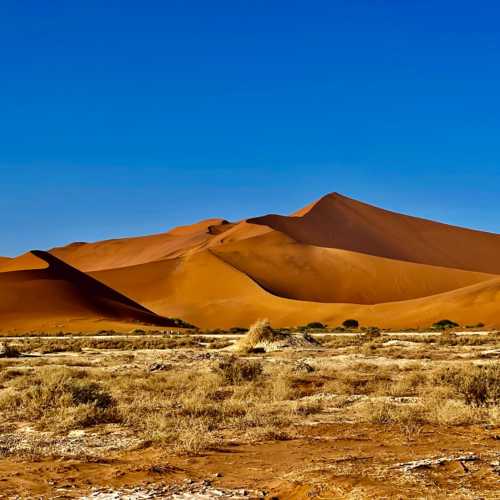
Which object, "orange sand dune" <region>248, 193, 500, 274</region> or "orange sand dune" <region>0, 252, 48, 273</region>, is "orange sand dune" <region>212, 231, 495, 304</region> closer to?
"orange sand dune" <region>248, 193, 500, 274</region>

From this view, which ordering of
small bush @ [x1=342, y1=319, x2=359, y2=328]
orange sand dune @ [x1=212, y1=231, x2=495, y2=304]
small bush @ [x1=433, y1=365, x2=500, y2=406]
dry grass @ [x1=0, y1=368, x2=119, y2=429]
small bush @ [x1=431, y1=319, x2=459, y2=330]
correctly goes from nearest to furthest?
dry grass @ [x1=0, y1=368, x2=119, y2=429], small bush @ [x1=433, y1=365, x2=500, y2=406], small bush @ [x1=431, y1=319, x2=459, y2=330], small bush @ [x1=342, y1=319, x2=359, y2=328], orange sand dune @ [x1=212, y1=231, x2=495, y2=304]

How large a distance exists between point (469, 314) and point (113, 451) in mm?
54050

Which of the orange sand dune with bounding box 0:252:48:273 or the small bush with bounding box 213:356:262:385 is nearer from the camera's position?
the small bush with bounding box 213:356:262:385

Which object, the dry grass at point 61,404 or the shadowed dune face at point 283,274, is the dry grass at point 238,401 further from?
the shadowed dune face at point 283,274

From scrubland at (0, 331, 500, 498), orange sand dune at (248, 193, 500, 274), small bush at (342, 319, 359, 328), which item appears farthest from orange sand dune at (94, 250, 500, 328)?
scrubland at (0, 331, 500, 498)

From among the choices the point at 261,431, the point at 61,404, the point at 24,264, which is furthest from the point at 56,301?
the point at 261,431

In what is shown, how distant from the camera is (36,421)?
11.2 m

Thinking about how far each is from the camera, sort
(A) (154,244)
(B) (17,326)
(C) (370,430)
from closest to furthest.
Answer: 1. (C) (370,430)
2. (B) (17,326)
3. (A) (154,244)

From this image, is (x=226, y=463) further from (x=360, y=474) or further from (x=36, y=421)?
(x=36, y=421)

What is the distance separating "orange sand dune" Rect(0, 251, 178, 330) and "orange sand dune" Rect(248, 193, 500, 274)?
48.5 metres

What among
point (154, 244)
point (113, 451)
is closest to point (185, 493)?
point (113, 451)

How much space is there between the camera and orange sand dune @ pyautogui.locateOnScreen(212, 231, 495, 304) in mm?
88188

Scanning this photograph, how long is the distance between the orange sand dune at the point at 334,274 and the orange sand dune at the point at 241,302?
4.54 meters

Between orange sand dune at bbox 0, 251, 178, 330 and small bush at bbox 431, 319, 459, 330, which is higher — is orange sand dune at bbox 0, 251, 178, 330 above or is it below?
above
